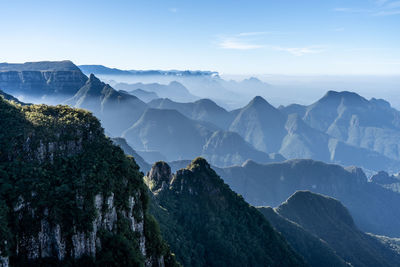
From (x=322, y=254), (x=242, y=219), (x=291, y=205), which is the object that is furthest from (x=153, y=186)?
(x=291, y=205)

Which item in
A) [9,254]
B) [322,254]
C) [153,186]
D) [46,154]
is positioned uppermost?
[46,154]

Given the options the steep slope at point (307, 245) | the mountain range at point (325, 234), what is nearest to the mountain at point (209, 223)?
the steep slope at point (307, 245)

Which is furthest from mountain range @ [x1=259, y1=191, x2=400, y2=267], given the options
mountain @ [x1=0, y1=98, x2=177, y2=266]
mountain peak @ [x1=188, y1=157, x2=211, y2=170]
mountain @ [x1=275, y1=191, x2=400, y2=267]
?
mountain @ [x1=0, y1=98, x2=177, y2=266]

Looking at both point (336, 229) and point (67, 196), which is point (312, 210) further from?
point (67, 196)

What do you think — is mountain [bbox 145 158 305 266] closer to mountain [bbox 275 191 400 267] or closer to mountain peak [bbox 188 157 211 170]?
mountain peak [bbox 188 157 211 170]

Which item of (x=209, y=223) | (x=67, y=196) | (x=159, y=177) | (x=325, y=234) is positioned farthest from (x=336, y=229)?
(x=67, y=196)

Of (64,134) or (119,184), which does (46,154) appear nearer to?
(64,134)

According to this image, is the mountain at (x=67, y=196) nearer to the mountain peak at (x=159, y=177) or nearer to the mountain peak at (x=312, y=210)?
the mountain peak at (x=159, y=177)
